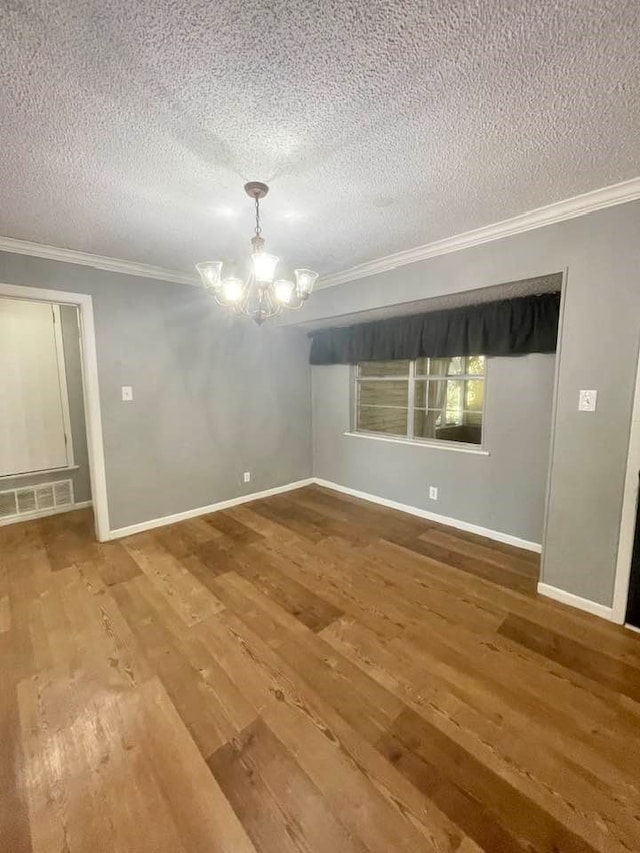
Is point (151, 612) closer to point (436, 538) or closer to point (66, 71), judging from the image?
point (436, 538)

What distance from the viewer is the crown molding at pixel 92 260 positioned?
2604mm

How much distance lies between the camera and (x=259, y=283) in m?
1.88

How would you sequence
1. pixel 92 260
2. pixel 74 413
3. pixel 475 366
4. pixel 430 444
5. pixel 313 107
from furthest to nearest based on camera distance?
pixel 74 413, pixel 430 444, pixel 475 366, pixel 92 260, pixel 313 107

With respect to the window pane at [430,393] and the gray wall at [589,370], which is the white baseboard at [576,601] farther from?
the window pane at [430,393]

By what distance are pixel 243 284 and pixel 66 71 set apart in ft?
3.35

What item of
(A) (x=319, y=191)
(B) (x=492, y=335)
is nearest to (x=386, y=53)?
(A) (x=319, y=191)

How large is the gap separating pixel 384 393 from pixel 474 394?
1.11 metres

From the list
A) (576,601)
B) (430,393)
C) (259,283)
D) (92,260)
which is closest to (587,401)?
(576,601)

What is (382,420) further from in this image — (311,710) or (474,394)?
(311,710)

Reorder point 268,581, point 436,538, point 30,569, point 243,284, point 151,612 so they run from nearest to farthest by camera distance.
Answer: point 243,284
point 151,612
point 268,581
point 30,569
point 436,538

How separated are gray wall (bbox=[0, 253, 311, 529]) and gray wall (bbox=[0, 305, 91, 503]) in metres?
1.18

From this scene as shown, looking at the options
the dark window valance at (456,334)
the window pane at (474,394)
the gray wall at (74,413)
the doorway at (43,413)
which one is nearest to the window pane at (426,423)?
the window pane at (474,394)

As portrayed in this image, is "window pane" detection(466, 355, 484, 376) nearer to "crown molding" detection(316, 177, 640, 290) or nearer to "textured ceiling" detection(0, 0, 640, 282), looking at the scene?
"crown molding" detection(316, 177, 640, 290)

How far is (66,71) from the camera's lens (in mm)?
1177
